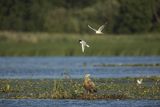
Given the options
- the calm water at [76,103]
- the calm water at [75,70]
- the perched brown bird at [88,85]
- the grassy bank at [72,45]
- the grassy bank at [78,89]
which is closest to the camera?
the calm water at [76,103]

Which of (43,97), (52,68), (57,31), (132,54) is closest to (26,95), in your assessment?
(43,97)

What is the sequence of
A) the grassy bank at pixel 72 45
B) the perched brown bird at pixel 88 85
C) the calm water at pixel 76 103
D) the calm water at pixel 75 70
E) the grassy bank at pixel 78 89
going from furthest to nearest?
the grassy bank at pixel 72 45 < the calm water at pixel 75 70 < the grassy bank at pixel 78 89 < the perched brown bird at pixel 88 85 < the calm water at pixel 76 103

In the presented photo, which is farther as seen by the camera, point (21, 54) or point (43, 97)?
point (21, 54)

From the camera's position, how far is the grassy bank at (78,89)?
27.0m

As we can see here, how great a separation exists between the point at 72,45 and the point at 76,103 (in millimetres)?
33739

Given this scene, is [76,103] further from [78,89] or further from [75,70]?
[75,70]

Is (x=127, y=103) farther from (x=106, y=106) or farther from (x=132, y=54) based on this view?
(x=132, y=54)

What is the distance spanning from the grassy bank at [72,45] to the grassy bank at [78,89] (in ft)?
74.5

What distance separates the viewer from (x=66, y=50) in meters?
58.1

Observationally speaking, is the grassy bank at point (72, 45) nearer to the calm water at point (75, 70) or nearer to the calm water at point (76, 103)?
the calm water at point (75, 70)

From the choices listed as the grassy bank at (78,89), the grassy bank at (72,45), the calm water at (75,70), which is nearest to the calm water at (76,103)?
the grassy bank at (78,89)

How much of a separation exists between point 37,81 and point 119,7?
41756 mm

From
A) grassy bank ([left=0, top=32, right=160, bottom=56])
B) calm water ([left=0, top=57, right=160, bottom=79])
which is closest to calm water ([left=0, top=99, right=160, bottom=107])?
calm water ([left=0, top=57, right=160, bottom=79])

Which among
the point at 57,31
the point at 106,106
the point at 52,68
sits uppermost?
the point at 57,31
